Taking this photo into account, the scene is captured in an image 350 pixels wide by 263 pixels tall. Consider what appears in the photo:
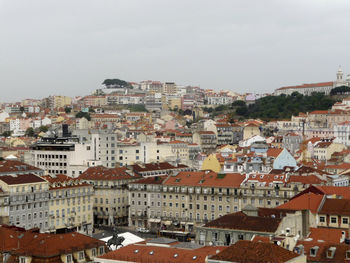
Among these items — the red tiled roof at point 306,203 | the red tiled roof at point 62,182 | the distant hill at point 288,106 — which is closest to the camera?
the red tiled roof at point 306,203

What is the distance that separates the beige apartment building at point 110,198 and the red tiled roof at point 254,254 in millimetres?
49485

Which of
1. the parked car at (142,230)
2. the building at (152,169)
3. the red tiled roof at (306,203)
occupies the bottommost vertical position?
the parked car at (142,230)

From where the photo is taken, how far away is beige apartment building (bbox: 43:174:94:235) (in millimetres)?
72625

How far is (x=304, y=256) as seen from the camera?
113 feet

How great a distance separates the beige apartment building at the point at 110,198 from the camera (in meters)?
82.7

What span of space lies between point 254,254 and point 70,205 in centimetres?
4495

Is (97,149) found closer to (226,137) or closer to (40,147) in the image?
(40,147)

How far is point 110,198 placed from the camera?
272 feet

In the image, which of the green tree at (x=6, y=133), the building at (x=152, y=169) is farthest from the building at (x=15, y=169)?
the green tree at (x=6, y=133)

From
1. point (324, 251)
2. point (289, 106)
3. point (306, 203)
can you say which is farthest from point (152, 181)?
point (289, 106)

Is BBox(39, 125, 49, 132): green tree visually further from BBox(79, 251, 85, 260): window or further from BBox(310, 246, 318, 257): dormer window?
BBox(310, 246, 318, 257): dormer window

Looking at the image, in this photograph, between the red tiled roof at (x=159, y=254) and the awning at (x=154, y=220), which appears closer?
the red tiled roof at (x=159, y=254)

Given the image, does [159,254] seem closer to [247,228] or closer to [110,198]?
[247,228]

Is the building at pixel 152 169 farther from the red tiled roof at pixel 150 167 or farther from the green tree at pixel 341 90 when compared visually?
the green tree at pixel 341 90
